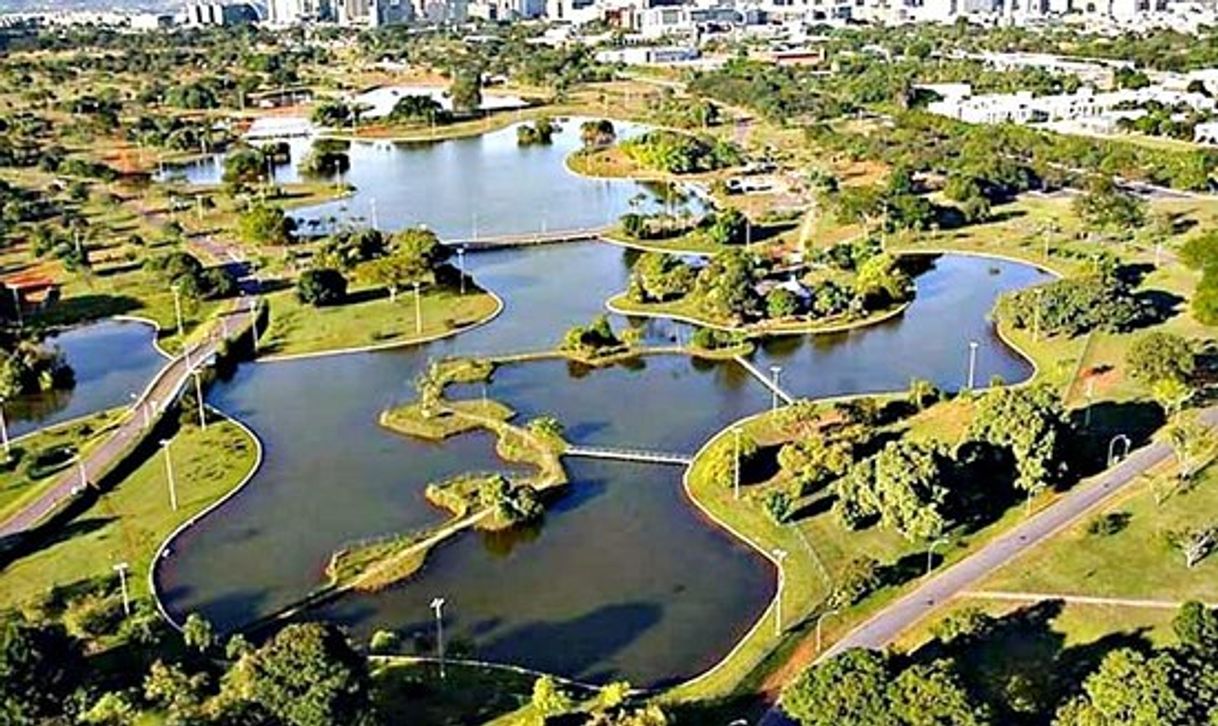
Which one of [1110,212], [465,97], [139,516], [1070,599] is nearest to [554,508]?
[139,516]

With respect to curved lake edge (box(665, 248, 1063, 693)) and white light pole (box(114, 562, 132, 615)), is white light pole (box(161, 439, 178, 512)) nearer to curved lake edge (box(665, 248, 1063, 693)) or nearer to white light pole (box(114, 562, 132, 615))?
white light pole (box(114, 562, 132, 615))

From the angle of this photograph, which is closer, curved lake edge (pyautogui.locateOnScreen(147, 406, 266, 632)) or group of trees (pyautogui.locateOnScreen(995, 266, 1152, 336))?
curved lake edge (pyautogui.locateOnScreen(147, 406, 266, 632))

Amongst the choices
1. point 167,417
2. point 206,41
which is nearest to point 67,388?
point 167,417

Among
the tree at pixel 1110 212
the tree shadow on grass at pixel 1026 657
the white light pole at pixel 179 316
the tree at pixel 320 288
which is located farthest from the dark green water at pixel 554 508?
the tree at pixel 1110 212

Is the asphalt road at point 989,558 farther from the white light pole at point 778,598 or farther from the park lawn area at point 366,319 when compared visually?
the park lawn area at point 366,319

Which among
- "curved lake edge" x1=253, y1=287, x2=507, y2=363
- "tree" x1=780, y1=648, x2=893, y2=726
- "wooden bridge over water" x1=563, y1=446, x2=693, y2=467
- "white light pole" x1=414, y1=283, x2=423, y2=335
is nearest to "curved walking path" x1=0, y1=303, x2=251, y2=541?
"curved lake edge" x1=253, y1=287, x2=507, y2=363

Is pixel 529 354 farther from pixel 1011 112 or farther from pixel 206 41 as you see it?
pixel 206 41
